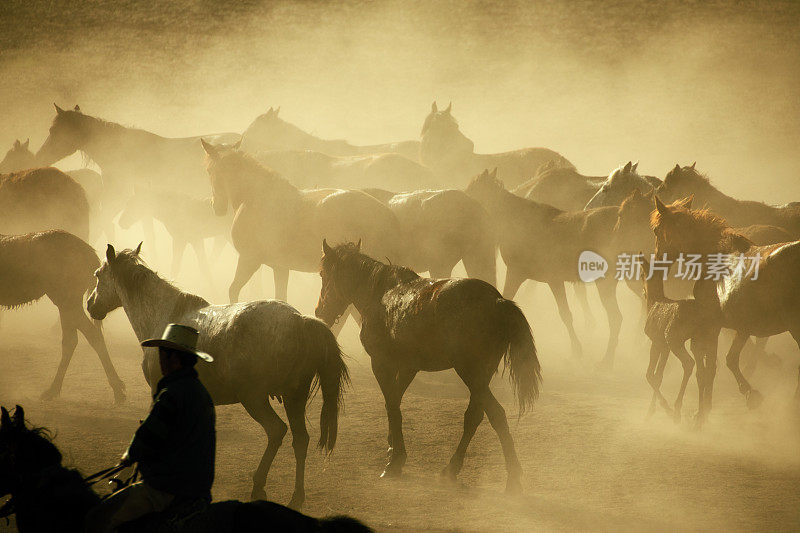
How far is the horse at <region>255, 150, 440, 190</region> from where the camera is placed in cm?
1636

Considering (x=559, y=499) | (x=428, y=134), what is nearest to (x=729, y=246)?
(x=559, y=499)

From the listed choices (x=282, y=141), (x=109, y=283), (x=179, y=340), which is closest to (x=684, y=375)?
(x=109, y=283)

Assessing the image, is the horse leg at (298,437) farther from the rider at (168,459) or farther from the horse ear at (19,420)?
the horse ear at (19,420)

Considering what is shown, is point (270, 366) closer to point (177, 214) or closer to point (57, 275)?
point (57, 275)

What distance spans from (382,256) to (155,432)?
7531 millimetres

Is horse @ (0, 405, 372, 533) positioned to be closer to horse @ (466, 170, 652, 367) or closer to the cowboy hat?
the cowboy hat

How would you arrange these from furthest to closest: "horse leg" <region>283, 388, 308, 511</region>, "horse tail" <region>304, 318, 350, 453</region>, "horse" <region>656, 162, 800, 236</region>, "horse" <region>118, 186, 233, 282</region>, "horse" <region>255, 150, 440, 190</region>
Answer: "horse" <region>118, 186, 233, 282</region> → "horse" <region>255, 150, 440, 190</region> → "horse" <region>656, 162, 800, 236</region> → "horse tail" <region>304, 318, 350, 453</region> → "horse leg" <region>283, 388, 308, 511</region>

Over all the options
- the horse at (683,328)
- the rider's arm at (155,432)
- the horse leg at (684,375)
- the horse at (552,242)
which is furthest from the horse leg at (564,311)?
the rider's arm at (155,432)

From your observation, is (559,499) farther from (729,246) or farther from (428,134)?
(428,134)

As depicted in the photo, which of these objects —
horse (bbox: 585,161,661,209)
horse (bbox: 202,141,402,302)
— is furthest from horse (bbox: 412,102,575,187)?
horse (bbox: 202,141,402,302)

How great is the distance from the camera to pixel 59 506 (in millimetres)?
3682

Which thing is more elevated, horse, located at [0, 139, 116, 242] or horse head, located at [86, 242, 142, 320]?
horse, located at [0, 139, 116, 242]

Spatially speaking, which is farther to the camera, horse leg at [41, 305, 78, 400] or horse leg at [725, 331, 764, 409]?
horse leg at [41, 305, 78, 400]

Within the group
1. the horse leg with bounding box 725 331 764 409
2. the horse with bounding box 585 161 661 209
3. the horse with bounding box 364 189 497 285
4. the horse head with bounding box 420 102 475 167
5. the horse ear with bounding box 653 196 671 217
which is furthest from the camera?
the horse head with bounding box 420 102 475 167
